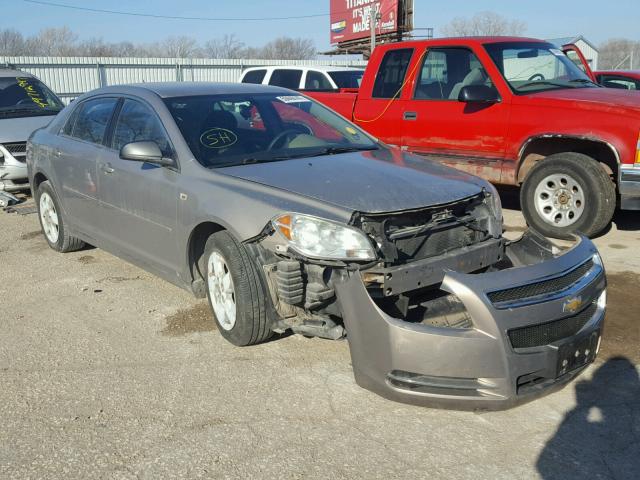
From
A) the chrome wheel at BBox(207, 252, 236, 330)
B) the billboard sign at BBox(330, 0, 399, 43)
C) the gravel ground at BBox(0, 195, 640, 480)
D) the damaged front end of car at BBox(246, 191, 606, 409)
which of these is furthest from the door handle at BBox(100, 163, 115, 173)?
the billboard sign at BBox(330, 0, 399, 43)

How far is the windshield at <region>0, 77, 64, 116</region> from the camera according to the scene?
10.1 metres

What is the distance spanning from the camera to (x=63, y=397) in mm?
3664

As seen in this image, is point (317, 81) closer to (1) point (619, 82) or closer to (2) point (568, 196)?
(1) point (619, 82)

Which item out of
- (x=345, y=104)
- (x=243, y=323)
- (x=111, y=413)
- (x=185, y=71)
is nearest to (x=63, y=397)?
(x=111, y=413)

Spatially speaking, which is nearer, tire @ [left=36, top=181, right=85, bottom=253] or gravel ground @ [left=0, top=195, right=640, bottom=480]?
→ gravel ground @ [left=0, top=195, right=640, bottom=480]

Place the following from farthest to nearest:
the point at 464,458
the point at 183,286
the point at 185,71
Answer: the point at 185,71 → the point at 183,286 → the point at 464,458

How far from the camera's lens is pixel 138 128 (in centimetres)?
501

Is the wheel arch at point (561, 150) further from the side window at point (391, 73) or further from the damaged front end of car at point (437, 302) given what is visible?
the damaged front end of car at point (437, 302)

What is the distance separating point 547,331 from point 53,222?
5051 millimetres

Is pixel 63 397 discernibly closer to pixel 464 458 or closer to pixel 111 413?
pixel 111 413

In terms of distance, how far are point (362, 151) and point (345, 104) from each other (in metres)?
3.83

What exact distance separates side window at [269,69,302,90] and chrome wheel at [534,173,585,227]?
7.50 m

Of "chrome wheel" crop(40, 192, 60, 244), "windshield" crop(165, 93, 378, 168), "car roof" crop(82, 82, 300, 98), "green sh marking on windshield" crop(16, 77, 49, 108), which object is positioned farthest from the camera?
"green sh marking on windshield" crop(16, 77, 49, 108)

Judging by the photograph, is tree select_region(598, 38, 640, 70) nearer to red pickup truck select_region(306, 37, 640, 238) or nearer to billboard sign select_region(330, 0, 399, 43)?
billboard sign select_region(330, 0, 399, 43)
